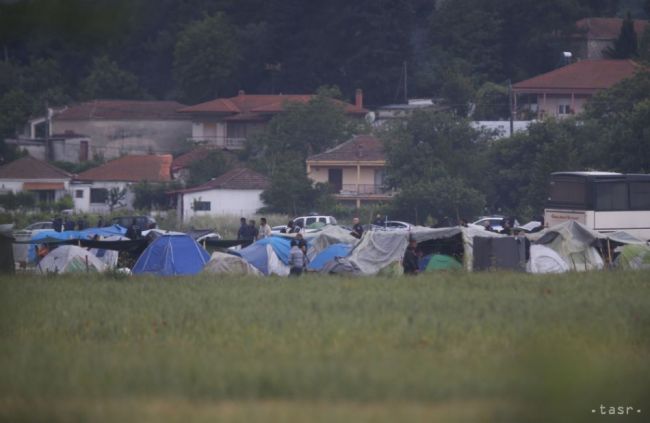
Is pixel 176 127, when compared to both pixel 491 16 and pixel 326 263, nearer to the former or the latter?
pixel 491 16

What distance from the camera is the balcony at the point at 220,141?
62688mm

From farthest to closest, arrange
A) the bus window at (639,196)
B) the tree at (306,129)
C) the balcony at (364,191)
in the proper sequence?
1. the tree at (306,129)
2. the balcony at (364,191)
3. the bus window at (639,196)

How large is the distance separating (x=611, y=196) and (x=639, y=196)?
80cm

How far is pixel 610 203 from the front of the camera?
25234 mm

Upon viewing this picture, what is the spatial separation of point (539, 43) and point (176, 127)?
78.4ft

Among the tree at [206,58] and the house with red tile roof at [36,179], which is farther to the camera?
the tree at [206,58]

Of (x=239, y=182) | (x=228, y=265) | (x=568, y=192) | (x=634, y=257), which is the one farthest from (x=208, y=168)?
(x=634, y=257)

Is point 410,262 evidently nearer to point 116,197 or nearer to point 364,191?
point 364,191

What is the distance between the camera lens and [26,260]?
24078 mm

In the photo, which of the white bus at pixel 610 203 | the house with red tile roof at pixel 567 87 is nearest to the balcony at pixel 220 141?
the house with red tile roof at pixel 567 87


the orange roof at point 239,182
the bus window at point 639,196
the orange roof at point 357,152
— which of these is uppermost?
the orange roof at point 357,152

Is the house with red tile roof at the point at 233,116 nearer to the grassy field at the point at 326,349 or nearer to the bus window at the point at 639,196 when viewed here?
the bus window at the point at 639,196

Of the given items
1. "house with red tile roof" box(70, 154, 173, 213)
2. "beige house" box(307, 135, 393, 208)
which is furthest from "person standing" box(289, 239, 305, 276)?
"house with red tile roof" box(70, 154, 173, 213)

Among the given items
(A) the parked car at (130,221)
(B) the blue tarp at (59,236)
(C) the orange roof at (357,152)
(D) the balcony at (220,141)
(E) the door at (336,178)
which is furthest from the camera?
(D) the balcony at (220,141)
